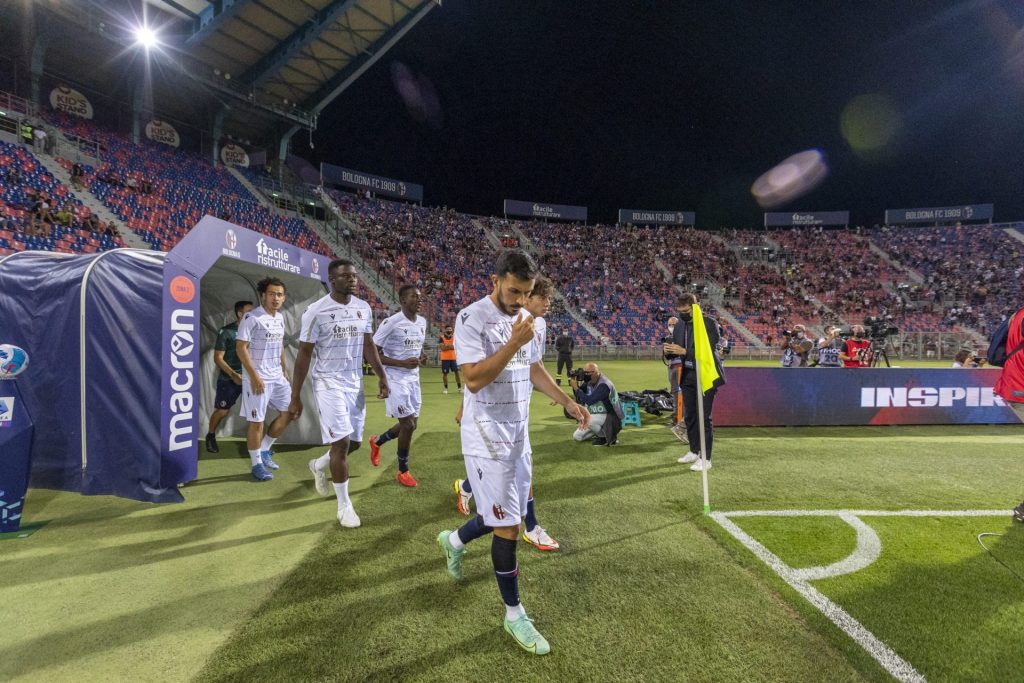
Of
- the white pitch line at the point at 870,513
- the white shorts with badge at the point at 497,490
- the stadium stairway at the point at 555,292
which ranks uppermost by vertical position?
the stadium stairway at the point at 555,292

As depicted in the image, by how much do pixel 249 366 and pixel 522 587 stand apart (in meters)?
4.25

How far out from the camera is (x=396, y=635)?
2762 millimetres

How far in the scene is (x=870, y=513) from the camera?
4.66 metres

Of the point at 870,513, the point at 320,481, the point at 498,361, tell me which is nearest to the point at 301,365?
the point at 320,481

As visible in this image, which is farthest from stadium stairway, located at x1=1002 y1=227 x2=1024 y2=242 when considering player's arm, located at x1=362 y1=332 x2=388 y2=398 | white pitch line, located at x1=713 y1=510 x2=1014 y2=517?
player's arm, located at x1=362 y1=332 x2=388 y2=398

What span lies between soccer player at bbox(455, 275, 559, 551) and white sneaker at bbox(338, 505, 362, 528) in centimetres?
102

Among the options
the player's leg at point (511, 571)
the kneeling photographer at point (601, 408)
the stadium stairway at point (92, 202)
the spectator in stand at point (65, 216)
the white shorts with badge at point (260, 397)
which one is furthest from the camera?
the stadium stairway at point (92, 202)

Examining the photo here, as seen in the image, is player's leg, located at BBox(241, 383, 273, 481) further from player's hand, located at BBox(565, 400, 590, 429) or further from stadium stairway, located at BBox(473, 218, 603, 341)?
stadium stairway, located at BBox(473, 218, 603, 341)

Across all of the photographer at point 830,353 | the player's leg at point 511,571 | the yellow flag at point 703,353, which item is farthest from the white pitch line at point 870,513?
the photographer at point 830,353

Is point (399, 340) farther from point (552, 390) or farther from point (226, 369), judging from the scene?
point (552, 390)

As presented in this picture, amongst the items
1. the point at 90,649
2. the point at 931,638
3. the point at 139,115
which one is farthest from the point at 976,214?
the point at 139,115

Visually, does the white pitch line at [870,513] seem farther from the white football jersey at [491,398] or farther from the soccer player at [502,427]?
the white football jersey at [491,398]

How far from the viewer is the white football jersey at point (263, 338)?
19.3 ft

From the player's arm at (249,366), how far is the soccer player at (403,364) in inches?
56.5
